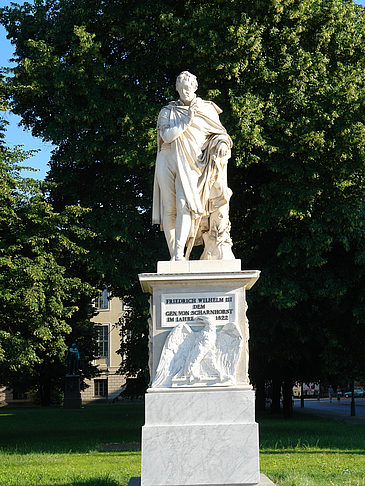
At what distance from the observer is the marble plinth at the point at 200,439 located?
6398 millimetres

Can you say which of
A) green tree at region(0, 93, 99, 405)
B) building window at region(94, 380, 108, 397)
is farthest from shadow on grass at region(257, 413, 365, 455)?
building window at region(94, 380, 108, 397)

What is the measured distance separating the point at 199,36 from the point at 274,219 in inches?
182

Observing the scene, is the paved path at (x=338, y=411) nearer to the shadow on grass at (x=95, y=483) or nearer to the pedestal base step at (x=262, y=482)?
the shadow on grass at (x=95, y=483)

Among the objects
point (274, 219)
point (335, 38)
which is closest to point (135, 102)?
point (274, 219)

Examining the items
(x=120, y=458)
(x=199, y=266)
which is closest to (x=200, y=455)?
(x=199, y=266)

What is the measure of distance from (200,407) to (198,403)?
46 millimetres

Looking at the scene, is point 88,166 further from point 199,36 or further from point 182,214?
point 182,214

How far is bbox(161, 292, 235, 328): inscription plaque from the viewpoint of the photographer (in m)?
6.96

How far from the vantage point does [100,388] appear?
59.9m

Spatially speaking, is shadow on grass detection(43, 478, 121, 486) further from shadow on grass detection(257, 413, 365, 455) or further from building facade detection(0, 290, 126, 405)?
building facade detection(0, 290, 126, 405)

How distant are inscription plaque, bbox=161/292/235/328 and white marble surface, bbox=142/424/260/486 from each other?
1.12 meters

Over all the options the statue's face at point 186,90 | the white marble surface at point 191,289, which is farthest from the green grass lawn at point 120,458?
the statue's face at point 186,90

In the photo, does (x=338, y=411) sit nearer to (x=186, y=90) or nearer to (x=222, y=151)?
(x=222, y=151)

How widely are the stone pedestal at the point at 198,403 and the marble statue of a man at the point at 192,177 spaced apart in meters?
0.54
